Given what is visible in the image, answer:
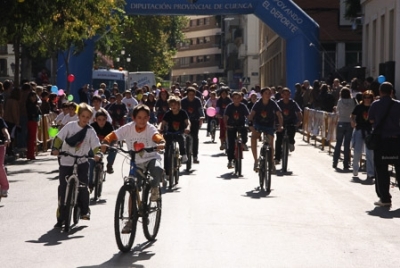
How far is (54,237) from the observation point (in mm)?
13258

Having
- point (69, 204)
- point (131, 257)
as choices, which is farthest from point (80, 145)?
point (131, 257)

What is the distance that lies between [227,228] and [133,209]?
7.20 feet

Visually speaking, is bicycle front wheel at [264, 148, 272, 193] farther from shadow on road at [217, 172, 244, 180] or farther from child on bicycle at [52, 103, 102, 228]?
child on bicycle at [52, 103, 102, 228]

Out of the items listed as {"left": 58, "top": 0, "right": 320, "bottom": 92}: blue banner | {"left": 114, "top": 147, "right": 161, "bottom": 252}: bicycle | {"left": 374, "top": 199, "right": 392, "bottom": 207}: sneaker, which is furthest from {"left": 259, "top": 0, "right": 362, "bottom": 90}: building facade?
{"left": 114, "top": 147, "right": 161, "bottom": 252}: bicycle

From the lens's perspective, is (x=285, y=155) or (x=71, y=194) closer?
(x=71, y=194)

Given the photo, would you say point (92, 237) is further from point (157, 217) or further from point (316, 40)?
point (316, 40)

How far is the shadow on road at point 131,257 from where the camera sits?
11.0m

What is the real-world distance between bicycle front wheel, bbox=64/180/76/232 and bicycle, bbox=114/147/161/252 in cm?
139

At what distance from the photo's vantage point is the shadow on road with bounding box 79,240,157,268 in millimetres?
10992

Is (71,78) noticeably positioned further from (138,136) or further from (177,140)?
(138,136)

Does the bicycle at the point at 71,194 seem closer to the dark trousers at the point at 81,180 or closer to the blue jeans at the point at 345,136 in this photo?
the dark trousers at the point at 81,180

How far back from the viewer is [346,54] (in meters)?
61.0

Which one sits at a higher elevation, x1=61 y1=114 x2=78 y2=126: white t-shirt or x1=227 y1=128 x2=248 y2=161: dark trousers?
x1=61 y1=114 x2=78 y2=126: white t-shirt

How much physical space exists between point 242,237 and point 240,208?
333 centimetres
